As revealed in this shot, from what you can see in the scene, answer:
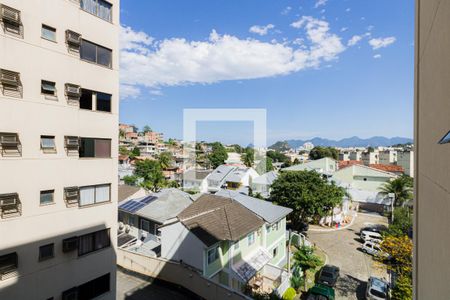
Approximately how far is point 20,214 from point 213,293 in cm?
825

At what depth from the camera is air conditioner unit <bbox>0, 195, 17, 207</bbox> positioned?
6246mm

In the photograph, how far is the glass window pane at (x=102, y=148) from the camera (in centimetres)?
845

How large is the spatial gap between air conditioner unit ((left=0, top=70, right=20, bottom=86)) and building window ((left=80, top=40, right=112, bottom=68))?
2.06 meters

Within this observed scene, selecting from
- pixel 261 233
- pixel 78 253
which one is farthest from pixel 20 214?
pixel 261 233

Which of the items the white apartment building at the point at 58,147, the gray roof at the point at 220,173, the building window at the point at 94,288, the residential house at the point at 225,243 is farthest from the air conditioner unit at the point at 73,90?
the gray roof at the point at 220,173

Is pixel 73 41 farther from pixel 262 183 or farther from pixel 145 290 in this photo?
pixel 262 183

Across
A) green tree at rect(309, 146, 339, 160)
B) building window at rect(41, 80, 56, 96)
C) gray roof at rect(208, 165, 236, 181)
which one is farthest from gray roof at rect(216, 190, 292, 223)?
green tree at rect(309, 146, 339, 160)

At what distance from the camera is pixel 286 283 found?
1447cm

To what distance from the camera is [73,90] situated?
25.0 ft

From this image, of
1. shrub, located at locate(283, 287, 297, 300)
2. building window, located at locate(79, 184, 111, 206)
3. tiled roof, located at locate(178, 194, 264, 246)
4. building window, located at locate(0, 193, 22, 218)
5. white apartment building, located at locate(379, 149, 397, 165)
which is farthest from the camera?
white apartment building, located at locate(379, 149, 397, 165)

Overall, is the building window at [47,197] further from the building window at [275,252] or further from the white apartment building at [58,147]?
the building window at [275,252]

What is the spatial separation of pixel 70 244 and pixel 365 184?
135ft

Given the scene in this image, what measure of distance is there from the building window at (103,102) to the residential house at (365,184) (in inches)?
1291

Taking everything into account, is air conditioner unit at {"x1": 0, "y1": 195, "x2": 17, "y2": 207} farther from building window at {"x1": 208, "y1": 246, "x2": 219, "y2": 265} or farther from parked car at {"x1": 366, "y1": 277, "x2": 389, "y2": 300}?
parked car at {"x1": 366, "y1": 277, "x2": 389, "y2": 300}
